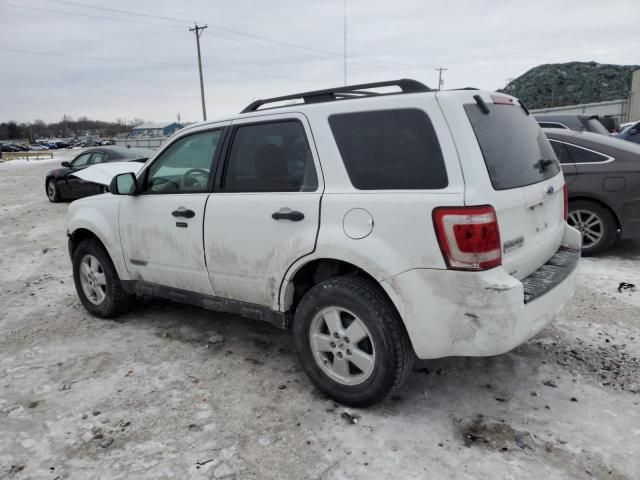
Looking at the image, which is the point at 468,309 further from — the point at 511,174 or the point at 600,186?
the point at 600,186

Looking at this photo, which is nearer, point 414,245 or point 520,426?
point 414,245

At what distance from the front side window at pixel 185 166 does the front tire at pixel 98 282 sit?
0.98 metres

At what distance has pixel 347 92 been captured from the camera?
3.36 m

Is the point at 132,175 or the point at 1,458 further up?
the point at 132,175

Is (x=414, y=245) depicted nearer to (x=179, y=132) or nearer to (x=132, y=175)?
(x=179, y=132)

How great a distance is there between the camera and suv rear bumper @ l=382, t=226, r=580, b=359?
2.60 meters

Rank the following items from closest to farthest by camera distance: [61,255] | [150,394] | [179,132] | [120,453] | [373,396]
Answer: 1. [120,453]
2. [373,396]
3. [150,394]
4. [179,132]
5. [61,255]

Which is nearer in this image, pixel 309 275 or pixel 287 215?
pixel 287 215

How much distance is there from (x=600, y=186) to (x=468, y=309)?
4.49 meters

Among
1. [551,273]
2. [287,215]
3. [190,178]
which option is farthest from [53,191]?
[551,273]

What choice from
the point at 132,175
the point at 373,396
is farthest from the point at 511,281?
the point at 132,175

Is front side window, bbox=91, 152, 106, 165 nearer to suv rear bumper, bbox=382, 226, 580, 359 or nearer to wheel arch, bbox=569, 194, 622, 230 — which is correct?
wheel arch, bbox=569, 194, 622, 230

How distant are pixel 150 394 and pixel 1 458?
2.96ft

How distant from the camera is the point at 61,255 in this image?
7938 mm
